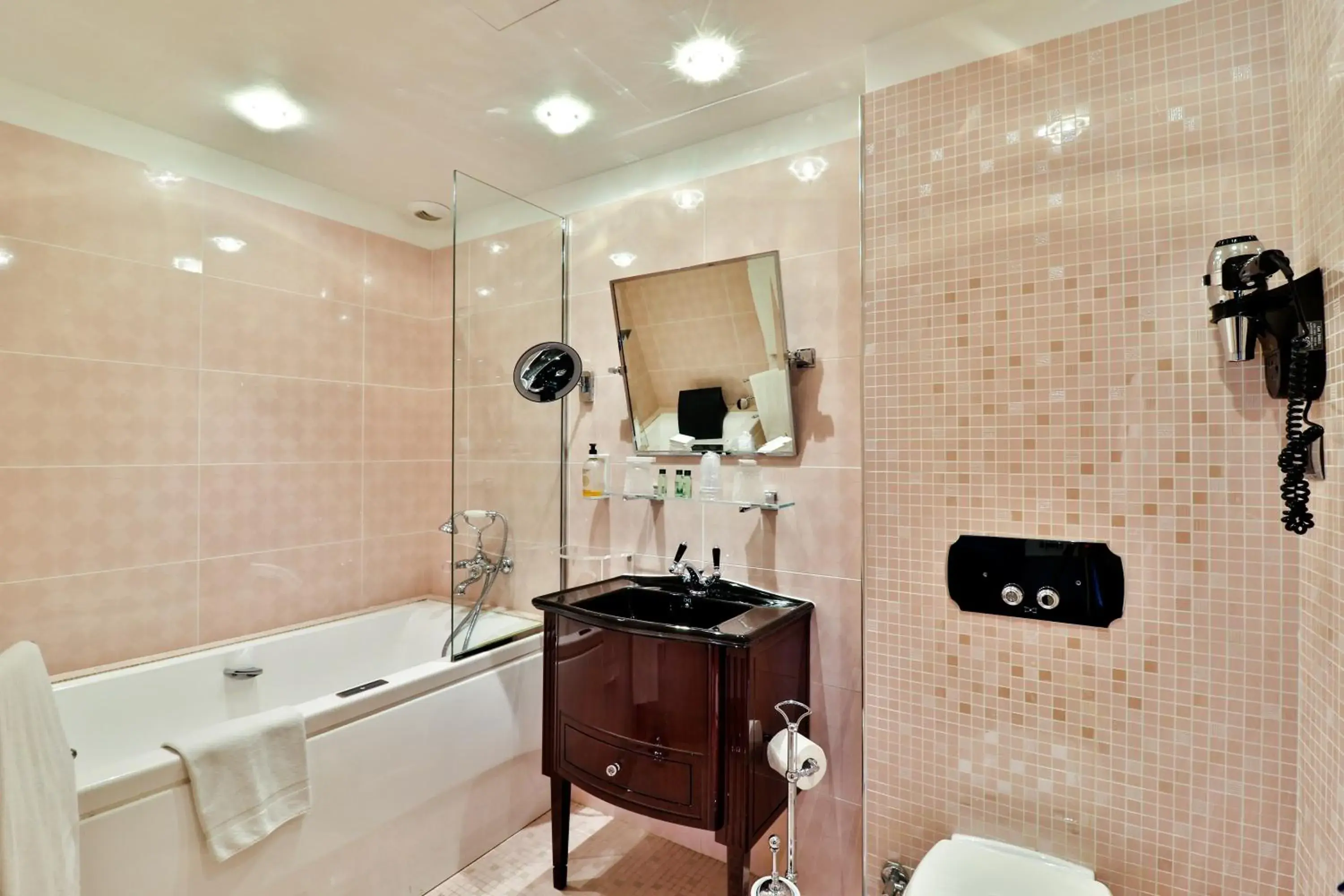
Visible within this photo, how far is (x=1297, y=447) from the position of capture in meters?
1.07

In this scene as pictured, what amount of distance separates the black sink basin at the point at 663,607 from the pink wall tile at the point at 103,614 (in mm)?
1538

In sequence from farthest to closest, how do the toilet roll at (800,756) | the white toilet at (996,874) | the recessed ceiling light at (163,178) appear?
1. the recessed ceiling light at (163,178)
2. the toilet roll at (800,756)
3. the white toilet at (996,874)

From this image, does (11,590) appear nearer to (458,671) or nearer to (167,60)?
(458,671)

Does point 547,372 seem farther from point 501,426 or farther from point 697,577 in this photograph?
point 697,577

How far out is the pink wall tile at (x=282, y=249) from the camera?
2.30m

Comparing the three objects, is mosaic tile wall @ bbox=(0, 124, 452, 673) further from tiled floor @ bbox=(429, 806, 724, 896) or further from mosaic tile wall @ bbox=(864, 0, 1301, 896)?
mosaic tile wall @ bbox=(864, 0, 1301, 896)

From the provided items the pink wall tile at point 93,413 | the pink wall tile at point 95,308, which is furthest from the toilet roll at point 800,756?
the pink wall tile at point 95,308

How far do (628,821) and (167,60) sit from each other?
9.72 ft

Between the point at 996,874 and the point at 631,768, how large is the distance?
911mm

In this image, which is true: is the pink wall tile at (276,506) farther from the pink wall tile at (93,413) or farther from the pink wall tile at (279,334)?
the pink wall tile at (279,334)

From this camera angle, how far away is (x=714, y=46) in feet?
5.51

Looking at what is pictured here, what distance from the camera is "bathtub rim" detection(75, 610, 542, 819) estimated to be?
4.43 ft

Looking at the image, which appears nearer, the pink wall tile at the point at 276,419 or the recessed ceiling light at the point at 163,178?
the recessed ceiling light at the point at 163,178

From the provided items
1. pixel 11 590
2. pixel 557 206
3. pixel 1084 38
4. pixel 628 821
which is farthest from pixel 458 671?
pixel 1084 38
